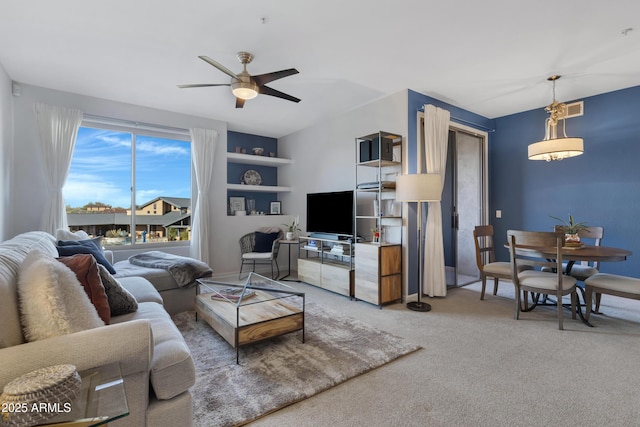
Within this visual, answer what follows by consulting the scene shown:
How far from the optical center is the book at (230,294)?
8.67ft

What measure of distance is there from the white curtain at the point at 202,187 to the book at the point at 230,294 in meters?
2.11

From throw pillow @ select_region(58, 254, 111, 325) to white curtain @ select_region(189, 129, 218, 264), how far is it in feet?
9.90

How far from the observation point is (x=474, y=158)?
4984 millimetres

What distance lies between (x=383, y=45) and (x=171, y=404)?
10.1 feet

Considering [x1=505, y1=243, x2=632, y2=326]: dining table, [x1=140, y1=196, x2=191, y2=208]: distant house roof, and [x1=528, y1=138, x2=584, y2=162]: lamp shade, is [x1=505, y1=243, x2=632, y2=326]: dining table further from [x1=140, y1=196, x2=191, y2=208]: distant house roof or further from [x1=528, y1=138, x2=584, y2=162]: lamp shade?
[x1=140, y1=196, x2=191, y2=208]: distant house roof

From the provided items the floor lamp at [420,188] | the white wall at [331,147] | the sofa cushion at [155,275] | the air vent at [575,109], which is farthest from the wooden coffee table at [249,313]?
the air vent at [575,109]

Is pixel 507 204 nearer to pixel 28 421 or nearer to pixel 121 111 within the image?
pixel 28 421

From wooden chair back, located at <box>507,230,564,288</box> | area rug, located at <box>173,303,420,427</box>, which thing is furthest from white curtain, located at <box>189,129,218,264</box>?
wooden chair back, located at <box>507,230,564,288</box>

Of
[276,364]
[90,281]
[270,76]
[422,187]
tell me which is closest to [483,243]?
[422,187]

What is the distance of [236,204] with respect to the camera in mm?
5648

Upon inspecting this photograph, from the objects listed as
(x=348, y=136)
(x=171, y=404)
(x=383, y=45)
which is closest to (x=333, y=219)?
(x=348, y=136)

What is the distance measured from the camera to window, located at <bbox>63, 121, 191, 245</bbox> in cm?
409

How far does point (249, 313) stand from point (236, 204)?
3.53m

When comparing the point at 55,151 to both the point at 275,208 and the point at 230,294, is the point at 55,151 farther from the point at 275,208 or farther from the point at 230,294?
the point at 275,208
